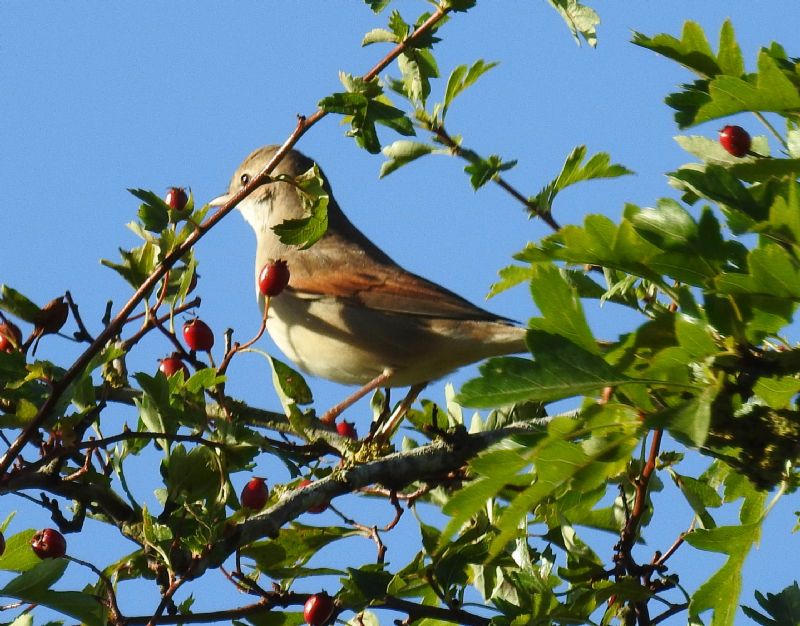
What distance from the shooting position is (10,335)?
10.1 ft

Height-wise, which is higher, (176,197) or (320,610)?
(176,197)

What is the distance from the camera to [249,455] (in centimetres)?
306

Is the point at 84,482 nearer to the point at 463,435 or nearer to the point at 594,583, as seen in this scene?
the point at 463,435

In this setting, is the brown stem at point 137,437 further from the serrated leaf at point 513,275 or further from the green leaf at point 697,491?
the green leaf at point 697,491

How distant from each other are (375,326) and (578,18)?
345cm

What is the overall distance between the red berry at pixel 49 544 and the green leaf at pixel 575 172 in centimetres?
170

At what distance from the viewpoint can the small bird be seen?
6.06 meters

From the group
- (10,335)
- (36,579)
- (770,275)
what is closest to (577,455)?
(770,275)

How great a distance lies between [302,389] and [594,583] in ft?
3.76

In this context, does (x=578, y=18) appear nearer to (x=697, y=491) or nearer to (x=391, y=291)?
(x=697, y=491)

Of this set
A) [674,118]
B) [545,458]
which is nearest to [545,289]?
[545,458]

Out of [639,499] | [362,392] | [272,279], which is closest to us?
[639,499]

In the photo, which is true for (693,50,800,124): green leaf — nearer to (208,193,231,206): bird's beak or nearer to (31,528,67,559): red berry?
(31,528,67,559): red berry

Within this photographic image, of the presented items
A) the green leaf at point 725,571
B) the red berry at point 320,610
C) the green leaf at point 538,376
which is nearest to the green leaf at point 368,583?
the red berry at point 320,610
